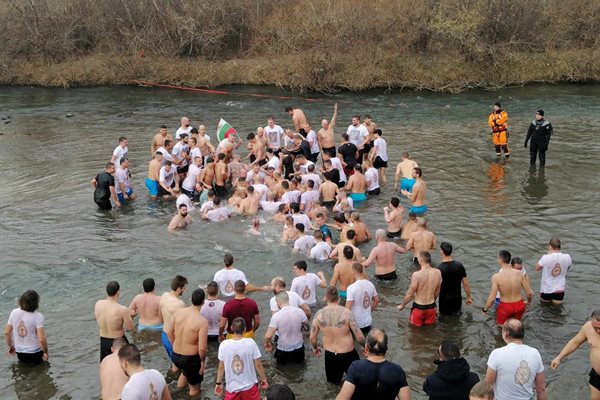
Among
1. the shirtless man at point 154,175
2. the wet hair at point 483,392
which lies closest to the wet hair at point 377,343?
the wet hair at point 483,392

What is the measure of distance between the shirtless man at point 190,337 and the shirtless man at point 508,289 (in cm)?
470

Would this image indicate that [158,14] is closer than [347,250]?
No

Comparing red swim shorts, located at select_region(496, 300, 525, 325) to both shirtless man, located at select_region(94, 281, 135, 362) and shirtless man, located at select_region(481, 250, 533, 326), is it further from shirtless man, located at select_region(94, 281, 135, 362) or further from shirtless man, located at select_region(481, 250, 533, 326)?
shirtless man, located at select_region(94, 281, 135, 362)

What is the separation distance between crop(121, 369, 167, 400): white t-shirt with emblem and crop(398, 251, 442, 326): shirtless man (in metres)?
4.63

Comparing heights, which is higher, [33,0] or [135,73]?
[33,0]

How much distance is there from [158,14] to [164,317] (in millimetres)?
32931

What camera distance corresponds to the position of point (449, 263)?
33.5ft

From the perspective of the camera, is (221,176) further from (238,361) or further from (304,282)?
Answer: (238,361)

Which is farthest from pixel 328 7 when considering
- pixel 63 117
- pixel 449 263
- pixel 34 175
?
pixel 449 263

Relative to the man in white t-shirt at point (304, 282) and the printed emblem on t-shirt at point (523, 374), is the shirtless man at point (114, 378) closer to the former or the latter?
the man in white t-shirt at point (304, 282)

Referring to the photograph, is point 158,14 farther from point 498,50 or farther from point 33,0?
point 498,50

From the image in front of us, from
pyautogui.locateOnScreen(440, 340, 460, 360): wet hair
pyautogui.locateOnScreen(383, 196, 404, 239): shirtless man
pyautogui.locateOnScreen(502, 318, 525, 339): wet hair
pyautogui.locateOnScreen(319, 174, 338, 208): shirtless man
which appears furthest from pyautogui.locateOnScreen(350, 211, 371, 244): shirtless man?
pyautogui.locateOnScreen(440, 340, 460, 360): wet hair

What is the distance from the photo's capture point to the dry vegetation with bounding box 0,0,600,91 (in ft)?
108

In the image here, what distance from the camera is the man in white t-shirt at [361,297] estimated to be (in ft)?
30.5
